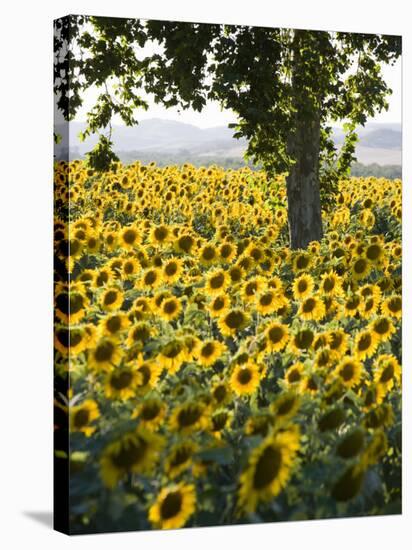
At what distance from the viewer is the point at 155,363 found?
7.30 metres

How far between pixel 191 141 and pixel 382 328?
1.74 meters

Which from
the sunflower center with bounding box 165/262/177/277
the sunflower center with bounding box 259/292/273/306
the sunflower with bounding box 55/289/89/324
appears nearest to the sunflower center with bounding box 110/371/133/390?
the sunflower with bounding box 55/289/89/324

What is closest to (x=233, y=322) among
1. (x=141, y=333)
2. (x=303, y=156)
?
(x=141, y=333)

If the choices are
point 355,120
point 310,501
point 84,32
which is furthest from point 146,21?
point 310,501

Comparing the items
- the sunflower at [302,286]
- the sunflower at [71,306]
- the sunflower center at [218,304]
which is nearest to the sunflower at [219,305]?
the sunflower center at [218,304]

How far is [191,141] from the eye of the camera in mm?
7711

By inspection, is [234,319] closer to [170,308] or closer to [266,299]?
[266,299]

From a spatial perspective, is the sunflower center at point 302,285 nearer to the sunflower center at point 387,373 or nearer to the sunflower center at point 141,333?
the sunflower center at point 387,373

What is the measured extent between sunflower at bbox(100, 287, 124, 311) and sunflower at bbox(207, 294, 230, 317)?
1.96 feet

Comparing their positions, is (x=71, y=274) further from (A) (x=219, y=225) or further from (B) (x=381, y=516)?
(B) (x=381, y=516)

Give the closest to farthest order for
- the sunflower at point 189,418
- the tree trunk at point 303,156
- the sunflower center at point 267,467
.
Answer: the sunflower center at point 267,467
the sunflower at point 189,418
the tree trunk at point 303,156

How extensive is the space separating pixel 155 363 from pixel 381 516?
1787mm

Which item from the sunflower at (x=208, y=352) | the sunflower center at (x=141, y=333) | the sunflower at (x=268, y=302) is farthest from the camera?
the sunflower at (x=268, y=302)

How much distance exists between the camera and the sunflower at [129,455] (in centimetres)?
696
